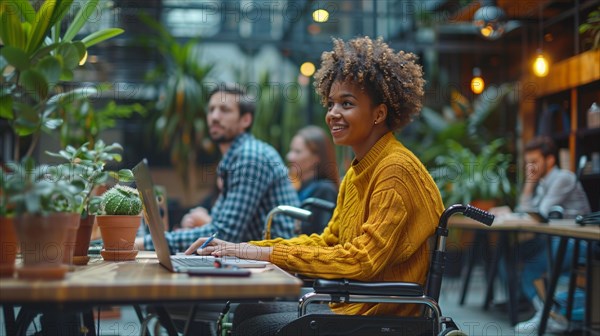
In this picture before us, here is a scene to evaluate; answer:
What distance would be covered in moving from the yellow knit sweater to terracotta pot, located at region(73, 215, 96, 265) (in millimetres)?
525

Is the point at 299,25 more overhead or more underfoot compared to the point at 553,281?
more overhead

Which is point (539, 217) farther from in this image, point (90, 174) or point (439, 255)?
point (90, 174)

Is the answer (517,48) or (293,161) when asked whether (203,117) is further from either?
(517,48)

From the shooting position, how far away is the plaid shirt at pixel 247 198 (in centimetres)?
341

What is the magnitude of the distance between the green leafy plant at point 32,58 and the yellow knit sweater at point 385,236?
0.78 metres

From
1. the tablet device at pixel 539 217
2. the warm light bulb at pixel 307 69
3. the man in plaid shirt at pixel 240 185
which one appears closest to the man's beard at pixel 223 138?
the man in plaid shirt at pixel 240 185

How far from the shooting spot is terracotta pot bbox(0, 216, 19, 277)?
172 cm

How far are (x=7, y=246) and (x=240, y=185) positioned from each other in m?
1.81

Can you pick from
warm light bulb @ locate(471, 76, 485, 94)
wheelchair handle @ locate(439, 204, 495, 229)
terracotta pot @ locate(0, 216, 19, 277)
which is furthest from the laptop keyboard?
warm light bulb @ locate(471, 76, 485, 94)

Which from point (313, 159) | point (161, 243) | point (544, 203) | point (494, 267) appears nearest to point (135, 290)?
point (161, 243)

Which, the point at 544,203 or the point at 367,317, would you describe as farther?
the point at 544,203

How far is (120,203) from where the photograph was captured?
2285 mm

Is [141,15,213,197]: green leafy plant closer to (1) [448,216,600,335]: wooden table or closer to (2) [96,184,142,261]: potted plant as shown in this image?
(1) [448,216,600,335]: wooden table

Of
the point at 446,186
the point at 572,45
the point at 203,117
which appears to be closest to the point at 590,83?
the point at 572,45
